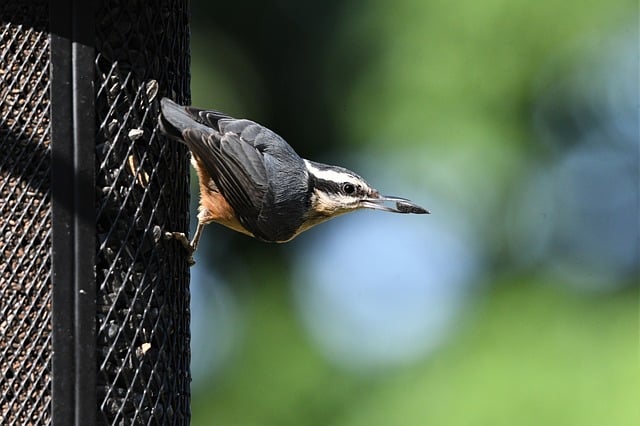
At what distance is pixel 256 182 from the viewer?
4.57 metres

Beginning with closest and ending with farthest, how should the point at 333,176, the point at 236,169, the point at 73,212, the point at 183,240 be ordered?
the point at 73,212
the point at 183,240
the point at 236,169
the point at 333,176

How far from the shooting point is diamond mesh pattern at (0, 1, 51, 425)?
3844 millimetres

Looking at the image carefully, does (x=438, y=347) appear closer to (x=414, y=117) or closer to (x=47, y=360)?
(x=414, y=117)

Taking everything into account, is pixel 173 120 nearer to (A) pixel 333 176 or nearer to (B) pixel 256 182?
(B) pixel 256 182

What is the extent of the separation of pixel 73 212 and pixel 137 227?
0.76ft

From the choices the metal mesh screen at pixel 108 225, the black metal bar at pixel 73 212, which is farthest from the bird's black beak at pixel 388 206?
the black metal bar at pixel 73 212

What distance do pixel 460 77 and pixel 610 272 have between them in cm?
136

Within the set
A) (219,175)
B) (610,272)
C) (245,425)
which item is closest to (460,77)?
(610,272)

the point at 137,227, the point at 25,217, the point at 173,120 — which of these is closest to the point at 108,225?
the point at 137,227

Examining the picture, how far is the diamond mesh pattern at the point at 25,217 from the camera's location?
12.6 feet

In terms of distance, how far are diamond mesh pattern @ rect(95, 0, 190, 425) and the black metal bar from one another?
41mm

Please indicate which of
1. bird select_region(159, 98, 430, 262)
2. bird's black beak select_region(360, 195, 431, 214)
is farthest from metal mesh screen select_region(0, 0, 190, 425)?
bird's black beak select_region(360, 195, 431, 214)

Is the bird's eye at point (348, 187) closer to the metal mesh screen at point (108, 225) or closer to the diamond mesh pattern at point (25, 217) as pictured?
the metal mesh screen at point (108, 225)

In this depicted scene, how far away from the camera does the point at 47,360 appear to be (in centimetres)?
384
